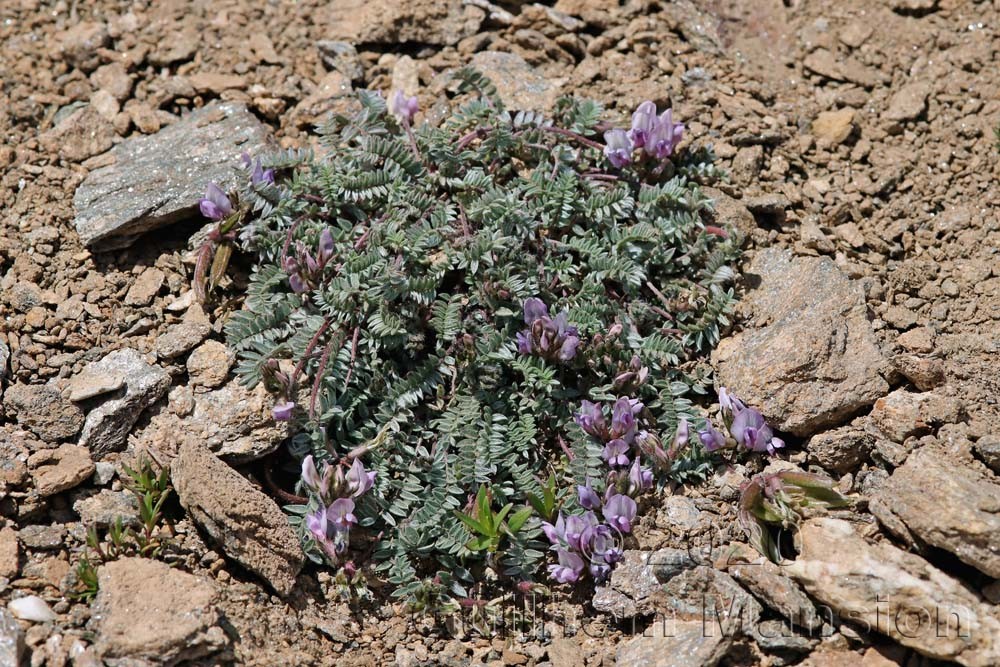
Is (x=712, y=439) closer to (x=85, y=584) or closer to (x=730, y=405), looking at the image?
(x=730, y=405)

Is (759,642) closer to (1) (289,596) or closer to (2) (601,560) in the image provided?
(2) (601,560)

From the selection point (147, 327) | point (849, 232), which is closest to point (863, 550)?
point (849, 232)

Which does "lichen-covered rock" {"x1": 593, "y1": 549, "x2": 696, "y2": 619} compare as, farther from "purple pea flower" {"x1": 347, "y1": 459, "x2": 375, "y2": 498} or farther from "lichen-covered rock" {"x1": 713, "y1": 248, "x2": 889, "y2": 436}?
"purple pea flower" {"x1": 347, "y1": 459, "x2": 375, "y2": 498}

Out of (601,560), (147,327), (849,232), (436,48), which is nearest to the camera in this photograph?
(601,560)

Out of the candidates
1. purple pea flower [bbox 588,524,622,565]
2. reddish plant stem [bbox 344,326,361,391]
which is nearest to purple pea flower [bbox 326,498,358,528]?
reddish plant stem [bbox 344,326,361,391]

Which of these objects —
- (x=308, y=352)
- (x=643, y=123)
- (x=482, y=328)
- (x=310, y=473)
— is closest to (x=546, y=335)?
(x=482, y=328)

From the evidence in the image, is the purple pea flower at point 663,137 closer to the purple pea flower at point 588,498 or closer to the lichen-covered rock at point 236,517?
the purple pea flower at point 588,498
